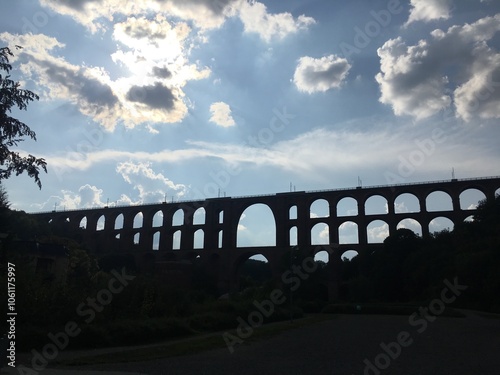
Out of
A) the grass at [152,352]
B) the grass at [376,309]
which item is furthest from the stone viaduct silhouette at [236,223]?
the grass at [152,352]

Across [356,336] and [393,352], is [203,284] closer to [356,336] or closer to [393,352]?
[356,336]

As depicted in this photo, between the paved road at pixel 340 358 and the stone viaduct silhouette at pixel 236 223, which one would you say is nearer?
the paved road at pixel 340 358

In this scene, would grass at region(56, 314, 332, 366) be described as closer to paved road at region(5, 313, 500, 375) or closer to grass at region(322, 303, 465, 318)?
paved road at region(5, 313, 500, 375)

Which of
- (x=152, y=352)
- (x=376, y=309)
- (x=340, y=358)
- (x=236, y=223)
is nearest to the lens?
(x=340, y=358)

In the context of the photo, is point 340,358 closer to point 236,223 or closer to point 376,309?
point 376,309

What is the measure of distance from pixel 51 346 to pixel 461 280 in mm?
31874

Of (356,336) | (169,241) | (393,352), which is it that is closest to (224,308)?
(356,336)

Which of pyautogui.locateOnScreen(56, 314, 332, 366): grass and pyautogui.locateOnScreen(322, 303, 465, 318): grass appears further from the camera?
pyautogui.locateOnScreen(322, 303, 465, 318): grass

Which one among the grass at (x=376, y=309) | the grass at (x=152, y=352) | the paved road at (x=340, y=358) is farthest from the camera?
the grass at (x=376, y=309)

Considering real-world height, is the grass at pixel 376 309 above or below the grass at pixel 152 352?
below

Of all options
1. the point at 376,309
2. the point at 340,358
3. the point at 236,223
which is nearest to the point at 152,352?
the point at 340,358

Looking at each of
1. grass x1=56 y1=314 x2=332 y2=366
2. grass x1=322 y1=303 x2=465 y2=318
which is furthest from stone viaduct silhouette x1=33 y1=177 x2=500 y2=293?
grass x1=56 y1=314 x2=332 y2=366

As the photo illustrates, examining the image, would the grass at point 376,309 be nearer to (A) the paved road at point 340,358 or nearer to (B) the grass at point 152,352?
(A) the paved road at point 340,358

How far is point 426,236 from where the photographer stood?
5069 cm
